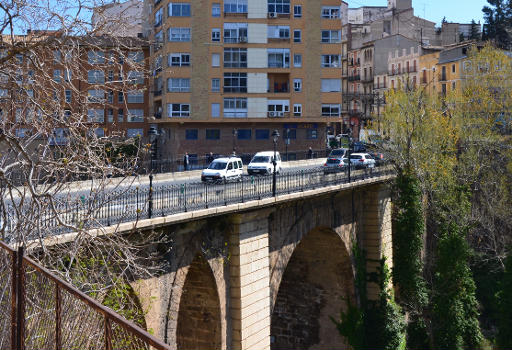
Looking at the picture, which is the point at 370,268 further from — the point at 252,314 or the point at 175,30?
the point at 175,30

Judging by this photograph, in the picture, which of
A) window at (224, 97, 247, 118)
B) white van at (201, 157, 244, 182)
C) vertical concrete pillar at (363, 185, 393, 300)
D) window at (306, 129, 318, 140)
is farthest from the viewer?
window at (306, 129, 318, 140)

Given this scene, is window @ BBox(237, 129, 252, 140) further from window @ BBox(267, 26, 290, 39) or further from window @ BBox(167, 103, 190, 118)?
window @ BBox(267, 26, 290, 39)

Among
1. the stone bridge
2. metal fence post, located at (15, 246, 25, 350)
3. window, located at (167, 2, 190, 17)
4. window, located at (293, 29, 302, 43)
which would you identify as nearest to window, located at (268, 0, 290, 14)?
window, located at (293, 29, 302, 43)

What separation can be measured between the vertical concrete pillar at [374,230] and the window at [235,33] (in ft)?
63.5

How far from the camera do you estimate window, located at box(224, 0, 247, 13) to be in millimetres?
46938

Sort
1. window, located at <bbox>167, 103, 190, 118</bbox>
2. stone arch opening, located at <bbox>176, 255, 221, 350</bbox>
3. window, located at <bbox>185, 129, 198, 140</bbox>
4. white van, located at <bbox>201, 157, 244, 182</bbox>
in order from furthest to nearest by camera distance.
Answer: window, located at <bbox>185, 129, 198, 140</bbox>, window, located at <bbox>167, 103, 190, 118</bbox>, white van, located at <bbox>201, 157, 244, 182</bbox>, stone arch opening, located at <bbox>176, 255, 221, 350</bbox>

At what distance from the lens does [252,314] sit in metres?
19.3

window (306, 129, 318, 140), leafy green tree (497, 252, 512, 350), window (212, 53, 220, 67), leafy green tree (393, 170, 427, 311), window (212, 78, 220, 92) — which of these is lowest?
leafy green tree (497, 252, 512, 350)

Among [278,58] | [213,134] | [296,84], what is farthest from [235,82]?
[296,84]

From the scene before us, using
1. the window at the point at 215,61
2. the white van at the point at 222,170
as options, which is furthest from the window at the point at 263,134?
the white van at the point at 222,170

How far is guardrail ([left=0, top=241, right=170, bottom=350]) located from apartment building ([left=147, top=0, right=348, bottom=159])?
40452 mm

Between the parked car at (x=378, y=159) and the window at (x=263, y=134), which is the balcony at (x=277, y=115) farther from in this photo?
the parked car at (x=378, y=159)

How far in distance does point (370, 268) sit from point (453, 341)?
6.06 meters

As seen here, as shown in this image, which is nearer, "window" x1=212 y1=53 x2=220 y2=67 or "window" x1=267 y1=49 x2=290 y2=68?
"window" x1=212 y1=53 x2=220 y2=67
